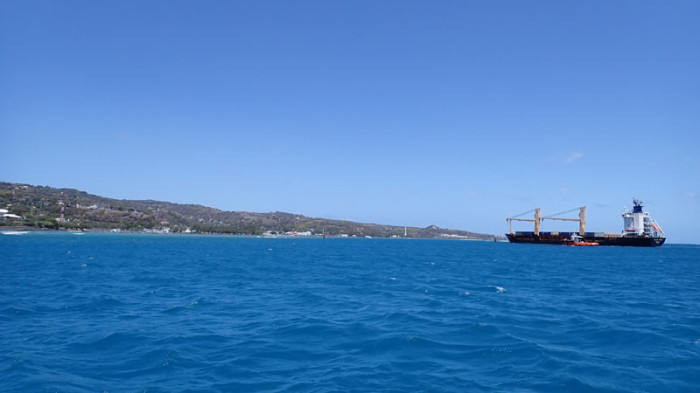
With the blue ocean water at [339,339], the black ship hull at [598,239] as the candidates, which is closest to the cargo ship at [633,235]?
the black ship hull at [598,239]

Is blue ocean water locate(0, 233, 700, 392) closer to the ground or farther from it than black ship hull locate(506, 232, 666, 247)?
closer to the ground

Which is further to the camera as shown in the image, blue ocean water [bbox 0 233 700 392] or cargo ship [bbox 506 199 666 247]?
cargo ship [bbox 506 199 666 247]

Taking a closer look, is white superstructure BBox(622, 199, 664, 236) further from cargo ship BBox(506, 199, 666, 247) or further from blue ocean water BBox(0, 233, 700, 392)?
blue ocean water BBox(0, 233, 700, 392)

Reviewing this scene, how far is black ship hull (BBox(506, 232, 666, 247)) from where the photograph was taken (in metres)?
128

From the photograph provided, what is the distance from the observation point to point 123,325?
1664 centimetres

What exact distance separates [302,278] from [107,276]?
17.5 m

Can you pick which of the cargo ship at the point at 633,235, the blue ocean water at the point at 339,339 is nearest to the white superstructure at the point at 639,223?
the cargo ship at the point at 633,235

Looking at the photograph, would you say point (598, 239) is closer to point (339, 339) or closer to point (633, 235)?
point (633, 235)

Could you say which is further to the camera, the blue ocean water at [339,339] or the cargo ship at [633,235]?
the cargo ship at [633,235]

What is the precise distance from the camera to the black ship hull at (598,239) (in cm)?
12762

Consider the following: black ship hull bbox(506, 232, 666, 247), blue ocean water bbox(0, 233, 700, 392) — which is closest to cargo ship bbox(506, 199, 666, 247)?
black ship hull bbox(506, 232, 666, 247)

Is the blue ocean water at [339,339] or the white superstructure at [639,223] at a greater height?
the white superstructure at [639,223]

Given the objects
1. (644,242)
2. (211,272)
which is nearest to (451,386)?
(211,272)

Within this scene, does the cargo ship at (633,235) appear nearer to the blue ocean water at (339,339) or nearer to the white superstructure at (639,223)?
the white superstructure at (639,223)
